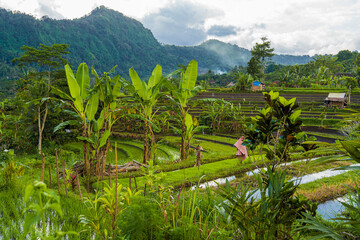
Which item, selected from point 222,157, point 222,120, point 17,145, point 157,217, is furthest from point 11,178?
point 222,120

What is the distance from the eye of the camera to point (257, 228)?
141cm

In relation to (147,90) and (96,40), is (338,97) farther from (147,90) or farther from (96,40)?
(96,40)

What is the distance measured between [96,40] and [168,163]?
134978 mm

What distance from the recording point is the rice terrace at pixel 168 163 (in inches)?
53.5

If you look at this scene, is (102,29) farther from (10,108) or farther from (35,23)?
(10,108)

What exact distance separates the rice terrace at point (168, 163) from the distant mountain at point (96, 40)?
52.6 m

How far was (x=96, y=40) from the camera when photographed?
124000mm

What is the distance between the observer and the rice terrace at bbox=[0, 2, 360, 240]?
1.36 metres

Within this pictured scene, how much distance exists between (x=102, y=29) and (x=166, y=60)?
44.3m

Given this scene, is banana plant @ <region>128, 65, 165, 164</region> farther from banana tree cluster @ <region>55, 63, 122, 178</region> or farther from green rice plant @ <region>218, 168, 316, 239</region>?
green rice plant @ <region>218, 168, 316, 239</region>

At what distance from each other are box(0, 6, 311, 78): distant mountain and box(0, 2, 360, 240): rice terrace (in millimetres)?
52586

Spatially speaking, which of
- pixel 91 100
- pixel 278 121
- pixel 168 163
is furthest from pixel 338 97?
pixel 278 121

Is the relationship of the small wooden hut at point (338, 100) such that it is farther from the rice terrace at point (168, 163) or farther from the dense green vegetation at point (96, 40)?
the dense green vegetation at point (96, 40)

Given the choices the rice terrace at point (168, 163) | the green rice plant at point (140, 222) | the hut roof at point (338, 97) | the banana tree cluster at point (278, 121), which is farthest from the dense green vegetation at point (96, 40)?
the banana tree cluster at point (278, 121)
